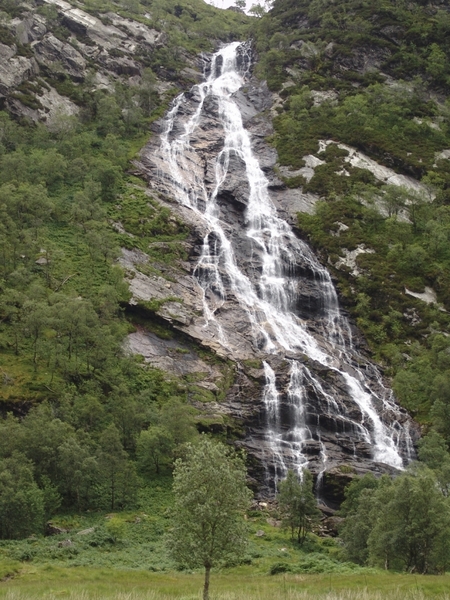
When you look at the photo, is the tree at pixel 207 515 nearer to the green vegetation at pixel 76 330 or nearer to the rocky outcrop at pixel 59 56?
the green vegetation at pixel 76 330

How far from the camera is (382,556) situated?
2944cm

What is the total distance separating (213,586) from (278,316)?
4005cm

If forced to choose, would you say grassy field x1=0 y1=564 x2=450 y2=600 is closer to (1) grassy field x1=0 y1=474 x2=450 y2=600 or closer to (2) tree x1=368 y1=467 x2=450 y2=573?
(1) grassy field x1=0 y1=474 x2=450 y2=600

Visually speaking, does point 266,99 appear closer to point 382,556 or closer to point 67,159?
point 67,159

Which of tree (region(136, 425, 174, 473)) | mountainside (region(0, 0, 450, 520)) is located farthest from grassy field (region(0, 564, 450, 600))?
tree (region(136, 425, 174, 473))

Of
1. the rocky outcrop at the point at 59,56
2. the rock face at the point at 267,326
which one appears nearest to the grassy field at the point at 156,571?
the rock face at the point at 267,326

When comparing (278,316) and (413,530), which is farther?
(278,316)

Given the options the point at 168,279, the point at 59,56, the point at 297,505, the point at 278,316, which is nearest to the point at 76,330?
the point at 168,279

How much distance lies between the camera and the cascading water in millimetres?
49375

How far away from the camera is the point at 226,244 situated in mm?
72375

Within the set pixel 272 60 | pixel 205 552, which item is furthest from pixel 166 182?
pixel 205 552

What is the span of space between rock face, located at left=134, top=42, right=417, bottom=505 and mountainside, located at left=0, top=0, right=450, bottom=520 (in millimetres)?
241

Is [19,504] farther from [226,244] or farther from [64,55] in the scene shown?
[64,55]

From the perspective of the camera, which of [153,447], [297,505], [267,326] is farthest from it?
[267,326]
